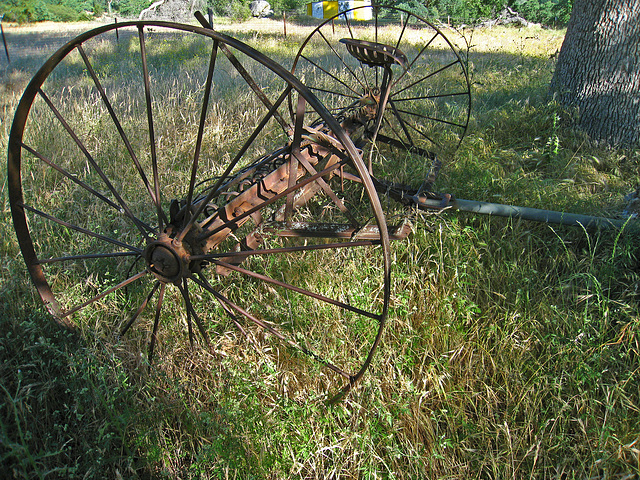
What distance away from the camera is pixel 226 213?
2012 mm

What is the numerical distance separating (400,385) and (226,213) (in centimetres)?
117

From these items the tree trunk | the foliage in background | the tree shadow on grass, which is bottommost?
the tree shadow on grass

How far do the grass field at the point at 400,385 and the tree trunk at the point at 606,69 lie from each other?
1.97 meters

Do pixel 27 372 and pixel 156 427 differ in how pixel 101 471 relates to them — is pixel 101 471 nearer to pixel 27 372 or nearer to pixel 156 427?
pixel 156 427

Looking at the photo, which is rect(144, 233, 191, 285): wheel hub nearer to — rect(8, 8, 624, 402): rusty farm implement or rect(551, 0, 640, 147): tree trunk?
rect(8, 8, 624, 402): rusty farm implement

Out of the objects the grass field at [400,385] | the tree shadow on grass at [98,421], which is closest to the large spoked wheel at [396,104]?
the grass field at [400,385]

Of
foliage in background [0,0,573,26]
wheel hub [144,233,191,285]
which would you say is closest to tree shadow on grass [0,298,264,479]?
wheel hub [144,233,191,285]

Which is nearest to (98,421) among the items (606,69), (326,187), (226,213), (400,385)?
(226,213)

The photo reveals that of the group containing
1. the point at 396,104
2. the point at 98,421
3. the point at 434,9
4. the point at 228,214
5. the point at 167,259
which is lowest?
the point at 98,421

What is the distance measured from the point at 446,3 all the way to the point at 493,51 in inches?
462

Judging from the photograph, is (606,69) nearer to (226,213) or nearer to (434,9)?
(226,213)

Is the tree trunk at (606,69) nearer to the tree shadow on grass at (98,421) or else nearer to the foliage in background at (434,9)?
the tree shadow on grass at (98,421)

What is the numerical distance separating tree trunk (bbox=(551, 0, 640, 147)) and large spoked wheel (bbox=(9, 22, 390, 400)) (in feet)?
8.36

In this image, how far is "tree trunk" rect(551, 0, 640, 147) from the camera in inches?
154
